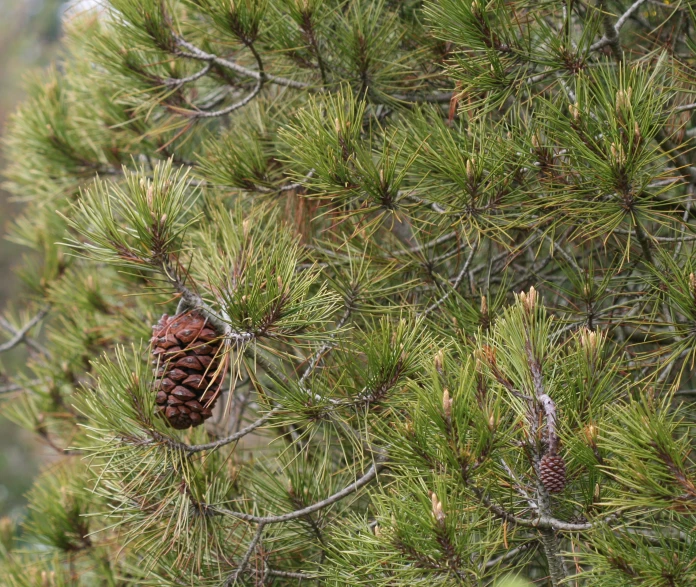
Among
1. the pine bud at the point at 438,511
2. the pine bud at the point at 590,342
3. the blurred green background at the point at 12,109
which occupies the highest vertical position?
the pine bud at the point at 590,342

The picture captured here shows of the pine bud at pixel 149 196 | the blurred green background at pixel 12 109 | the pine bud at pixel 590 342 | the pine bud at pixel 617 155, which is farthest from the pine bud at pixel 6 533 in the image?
the blurred green background at pixel 12 109

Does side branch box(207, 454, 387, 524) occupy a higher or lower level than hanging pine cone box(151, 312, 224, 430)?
lower

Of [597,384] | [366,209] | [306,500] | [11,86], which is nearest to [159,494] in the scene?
[306,500]

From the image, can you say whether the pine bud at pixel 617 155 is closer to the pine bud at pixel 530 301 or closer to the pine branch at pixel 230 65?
the pine bud at pixel 530 301

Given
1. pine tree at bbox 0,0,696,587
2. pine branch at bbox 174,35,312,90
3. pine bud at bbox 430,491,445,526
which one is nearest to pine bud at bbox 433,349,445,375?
pine tree at bbox 0,0,696,587

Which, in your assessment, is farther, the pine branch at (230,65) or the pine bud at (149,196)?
the pine branch at (230,65)

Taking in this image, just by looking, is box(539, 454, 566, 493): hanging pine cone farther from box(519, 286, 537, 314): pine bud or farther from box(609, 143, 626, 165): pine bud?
box(609, 143, 626, 165): pine bud

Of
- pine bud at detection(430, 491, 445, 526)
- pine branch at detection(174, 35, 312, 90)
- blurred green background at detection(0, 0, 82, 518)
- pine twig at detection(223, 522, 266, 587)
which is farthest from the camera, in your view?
blurred green background at detection(0, 0, 82, 518)
